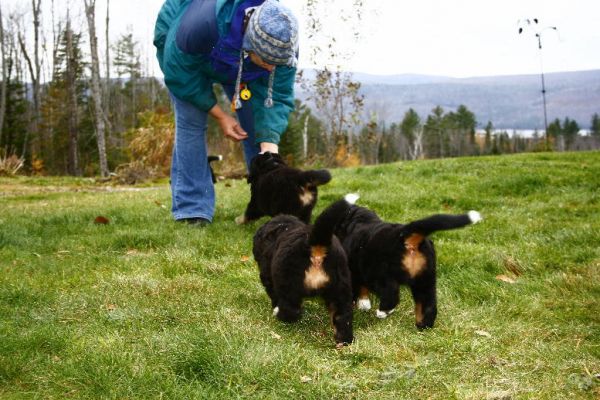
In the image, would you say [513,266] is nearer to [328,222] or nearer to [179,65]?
[328,222]

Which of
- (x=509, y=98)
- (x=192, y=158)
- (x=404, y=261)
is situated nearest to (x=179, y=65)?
(x=192, y=158)

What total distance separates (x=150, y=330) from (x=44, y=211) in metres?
5.41

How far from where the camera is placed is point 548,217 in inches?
278

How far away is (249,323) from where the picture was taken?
3617 millimetres

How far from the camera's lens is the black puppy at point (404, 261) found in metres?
3.35

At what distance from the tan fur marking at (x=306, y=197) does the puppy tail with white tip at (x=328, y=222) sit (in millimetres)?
2399

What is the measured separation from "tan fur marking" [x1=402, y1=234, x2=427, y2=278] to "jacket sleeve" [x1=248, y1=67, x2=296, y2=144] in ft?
10.9

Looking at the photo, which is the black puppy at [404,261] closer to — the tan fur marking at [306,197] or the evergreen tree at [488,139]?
the tan fur marking at [306,197]

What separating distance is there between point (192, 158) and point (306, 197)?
184 centimetres

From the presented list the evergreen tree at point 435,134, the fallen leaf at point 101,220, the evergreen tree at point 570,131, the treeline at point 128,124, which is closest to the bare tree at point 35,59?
the treeline at point 128,124

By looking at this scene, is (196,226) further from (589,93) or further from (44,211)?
(589,93)

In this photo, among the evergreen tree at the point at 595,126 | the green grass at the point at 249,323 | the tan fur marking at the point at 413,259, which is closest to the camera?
the green grass at the point at 249,323

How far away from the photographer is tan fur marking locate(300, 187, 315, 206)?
569 centimetres

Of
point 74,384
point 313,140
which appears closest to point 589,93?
point 313,140
